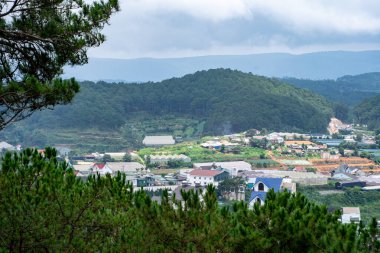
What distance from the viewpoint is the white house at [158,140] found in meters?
47.9

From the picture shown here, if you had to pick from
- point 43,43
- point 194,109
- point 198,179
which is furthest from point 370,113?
point 43,43

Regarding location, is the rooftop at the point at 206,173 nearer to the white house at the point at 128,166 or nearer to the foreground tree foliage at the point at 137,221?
the white house at the point at 128,166

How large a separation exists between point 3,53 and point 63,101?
2.97 feet

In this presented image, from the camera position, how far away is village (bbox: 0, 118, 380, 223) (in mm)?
29250

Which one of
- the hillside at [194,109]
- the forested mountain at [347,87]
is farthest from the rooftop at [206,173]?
the forested mountain at [347,87]

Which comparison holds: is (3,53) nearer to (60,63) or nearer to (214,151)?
(60,63)

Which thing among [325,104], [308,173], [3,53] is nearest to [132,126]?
[325,104]

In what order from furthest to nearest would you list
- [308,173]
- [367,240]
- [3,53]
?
[308,173], [3,53], [367,240]

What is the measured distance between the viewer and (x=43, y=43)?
17.9 ft

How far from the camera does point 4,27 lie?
5.29 metres

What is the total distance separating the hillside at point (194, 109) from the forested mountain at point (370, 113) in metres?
3.19

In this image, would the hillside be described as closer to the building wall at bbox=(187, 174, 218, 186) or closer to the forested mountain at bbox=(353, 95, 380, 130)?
the forested mountain at bbox=(353, 95, 380, 130)

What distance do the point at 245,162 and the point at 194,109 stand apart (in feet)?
70.9

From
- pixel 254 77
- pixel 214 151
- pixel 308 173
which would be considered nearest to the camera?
pixel 308 173
